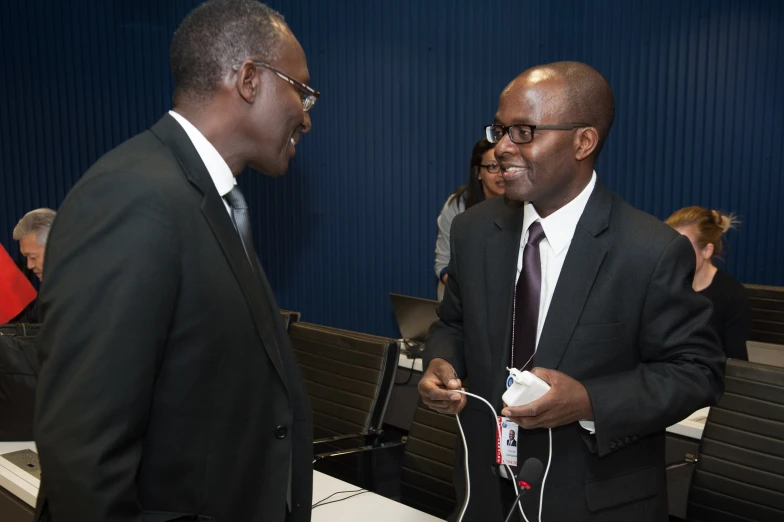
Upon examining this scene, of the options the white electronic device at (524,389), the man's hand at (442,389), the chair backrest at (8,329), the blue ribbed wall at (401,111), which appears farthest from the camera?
the blue ribbed wall at (401,111)

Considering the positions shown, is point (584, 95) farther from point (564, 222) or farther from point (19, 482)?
point (19, 482)

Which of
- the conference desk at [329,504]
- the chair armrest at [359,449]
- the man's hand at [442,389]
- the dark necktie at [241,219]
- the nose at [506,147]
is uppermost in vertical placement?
the nose at [506,147]

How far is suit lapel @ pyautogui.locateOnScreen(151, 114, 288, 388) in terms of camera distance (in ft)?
4.12

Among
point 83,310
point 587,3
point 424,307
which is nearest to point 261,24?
point 83,310

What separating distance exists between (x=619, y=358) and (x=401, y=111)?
4.52 metres

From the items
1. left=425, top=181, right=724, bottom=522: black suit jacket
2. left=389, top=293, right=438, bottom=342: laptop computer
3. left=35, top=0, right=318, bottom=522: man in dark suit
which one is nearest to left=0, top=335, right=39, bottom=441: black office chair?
left=35, top=0, right=318, bottom=522: man in dark suit

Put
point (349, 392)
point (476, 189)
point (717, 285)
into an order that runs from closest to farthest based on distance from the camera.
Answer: point (349, 392), point (717, 285), point (476, 189)

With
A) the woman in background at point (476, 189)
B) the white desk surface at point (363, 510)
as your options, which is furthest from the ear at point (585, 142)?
the woman in background at point (476, 189)

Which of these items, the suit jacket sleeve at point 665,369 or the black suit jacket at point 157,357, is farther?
the suit jacket sleeve at point 665,369

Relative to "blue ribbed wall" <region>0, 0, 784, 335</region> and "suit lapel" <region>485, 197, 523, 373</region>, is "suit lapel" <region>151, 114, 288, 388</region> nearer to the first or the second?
"suit lapel" <region>485, 197, 523, 373</region>

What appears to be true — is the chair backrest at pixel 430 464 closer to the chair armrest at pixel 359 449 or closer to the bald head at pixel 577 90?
the chair armrest at pixel 359 449

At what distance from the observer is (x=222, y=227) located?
126cm

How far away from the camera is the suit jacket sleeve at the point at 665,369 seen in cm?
164

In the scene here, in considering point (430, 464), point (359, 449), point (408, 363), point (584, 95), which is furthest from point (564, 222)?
point (408, 363)
